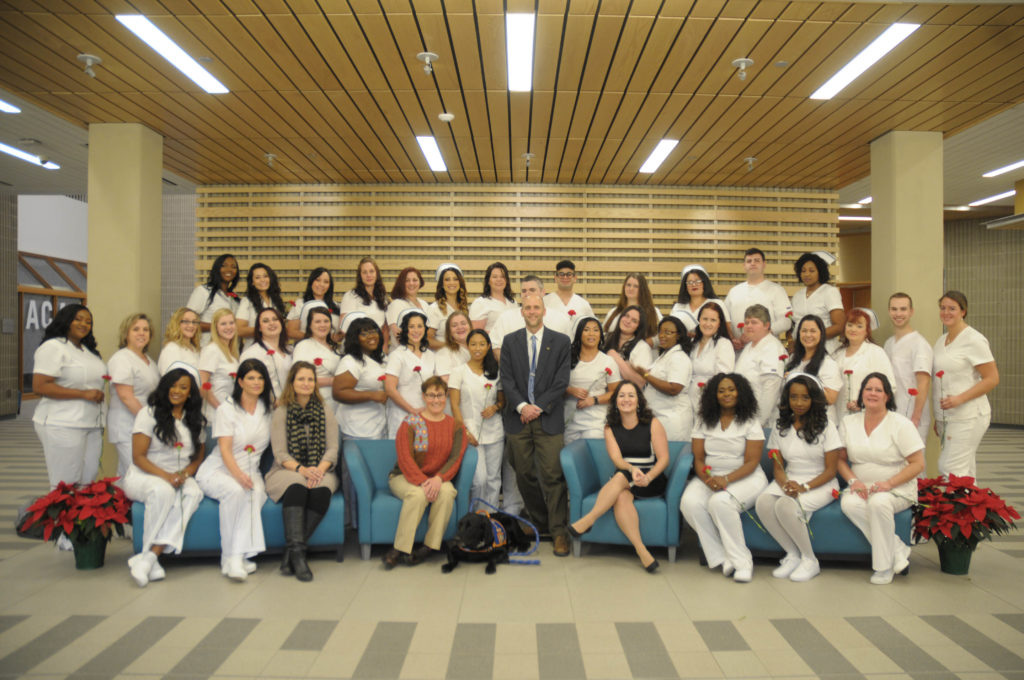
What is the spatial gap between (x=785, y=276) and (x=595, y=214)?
2.47 meters

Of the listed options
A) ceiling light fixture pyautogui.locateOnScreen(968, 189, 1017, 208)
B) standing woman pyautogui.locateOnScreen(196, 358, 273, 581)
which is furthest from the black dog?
ceiling light fixture pyautogui.locateOnScreen(968, 189, 1017, 208)

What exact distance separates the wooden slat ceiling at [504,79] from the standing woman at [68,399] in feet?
6.27

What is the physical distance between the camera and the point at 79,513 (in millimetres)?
3982

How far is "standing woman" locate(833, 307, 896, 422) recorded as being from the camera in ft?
15.6

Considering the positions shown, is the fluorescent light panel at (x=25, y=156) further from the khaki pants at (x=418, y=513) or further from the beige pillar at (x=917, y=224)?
the beige pillar at (x=917, y=224)

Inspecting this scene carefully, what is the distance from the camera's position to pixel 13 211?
11156 millimetres

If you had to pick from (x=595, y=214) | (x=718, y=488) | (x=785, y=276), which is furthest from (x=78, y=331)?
(x=785, y=276)

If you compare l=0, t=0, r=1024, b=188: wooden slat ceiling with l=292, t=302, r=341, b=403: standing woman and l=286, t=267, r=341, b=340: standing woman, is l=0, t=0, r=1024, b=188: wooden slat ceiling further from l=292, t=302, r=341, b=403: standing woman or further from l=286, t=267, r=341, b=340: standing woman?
l=292, t=302, r=341, b=403: standing woman

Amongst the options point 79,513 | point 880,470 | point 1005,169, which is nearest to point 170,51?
point 79,513

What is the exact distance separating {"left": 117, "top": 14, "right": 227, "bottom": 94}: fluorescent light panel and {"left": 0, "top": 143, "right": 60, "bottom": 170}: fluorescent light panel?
4.07 metres

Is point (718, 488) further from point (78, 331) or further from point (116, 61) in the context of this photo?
point (116, 61)

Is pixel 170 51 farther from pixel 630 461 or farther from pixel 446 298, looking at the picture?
pixel 630 461

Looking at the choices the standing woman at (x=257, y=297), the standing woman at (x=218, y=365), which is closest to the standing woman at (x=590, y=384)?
the standing woman at (x=218, y=365)

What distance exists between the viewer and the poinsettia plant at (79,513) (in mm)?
3984
